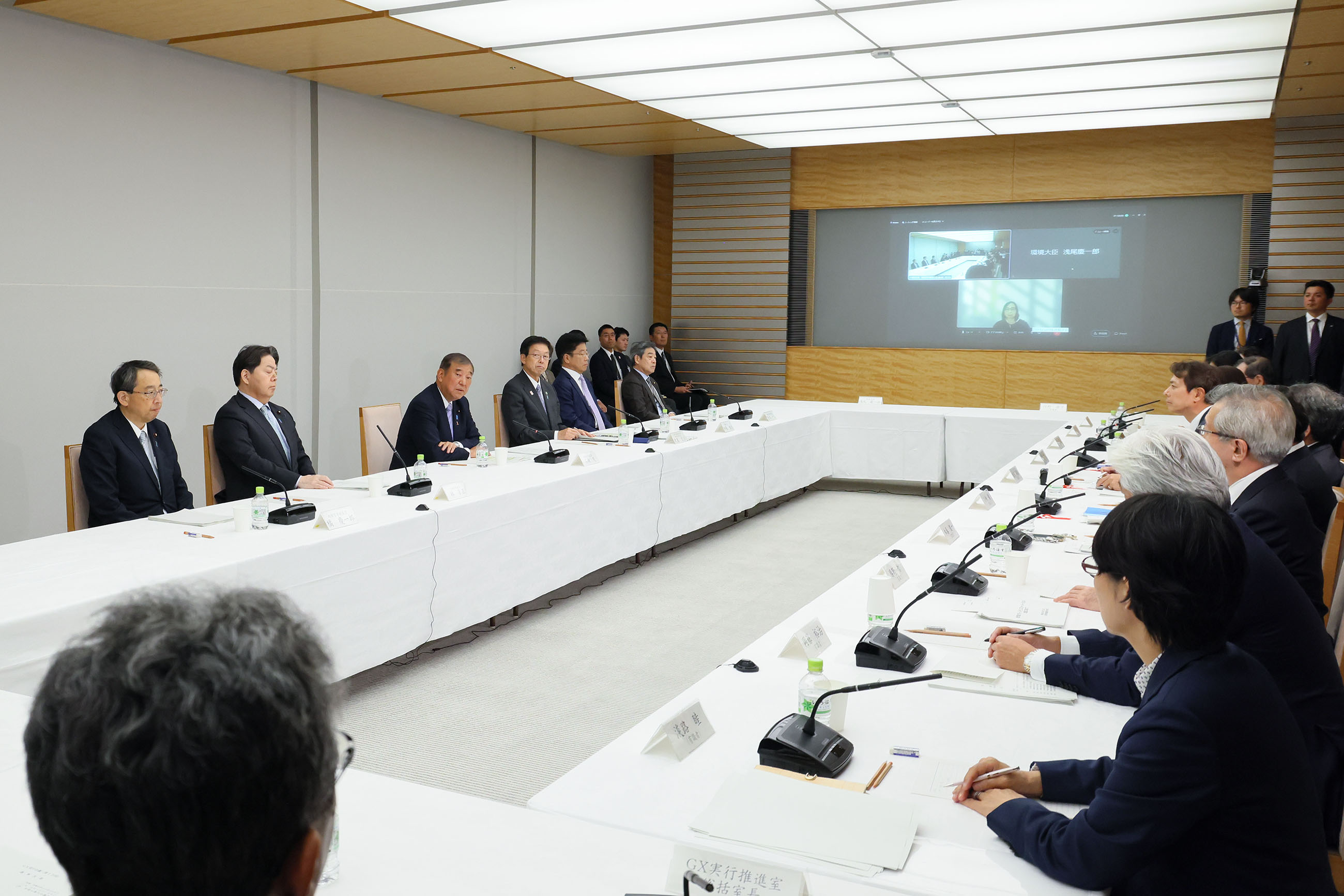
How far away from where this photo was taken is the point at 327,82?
660cm

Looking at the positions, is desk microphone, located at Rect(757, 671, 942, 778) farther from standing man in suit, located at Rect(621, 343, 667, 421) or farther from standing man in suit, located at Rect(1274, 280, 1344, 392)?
standing man in suit, located at Rect(1274, 280, 1344, 392)

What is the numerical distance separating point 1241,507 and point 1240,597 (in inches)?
53.6

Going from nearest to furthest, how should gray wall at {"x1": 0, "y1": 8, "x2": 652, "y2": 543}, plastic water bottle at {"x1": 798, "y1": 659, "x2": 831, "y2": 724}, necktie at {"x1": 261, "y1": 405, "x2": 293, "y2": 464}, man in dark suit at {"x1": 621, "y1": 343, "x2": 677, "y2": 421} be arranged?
1. plastic water bottle at {"x1": 798, "y1": 659, "x2": 831, "y2": 724}
2. necktie at {"x1": 261, "y1": 405, "x2": 293, "y2": 464}
3. gray wall at {"x1": 0, "y1": 8, "x2": 652, "y2": 543}
4. man in dark suit at {"x1": 621, "y1": 343, "x2": 677, "y2": 421}

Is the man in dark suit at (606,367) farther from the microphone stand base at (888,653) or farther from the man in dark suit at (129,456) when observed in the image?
the microphone stand base at (888,653)

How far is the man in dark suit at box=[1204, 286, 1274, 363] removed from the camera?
829cm

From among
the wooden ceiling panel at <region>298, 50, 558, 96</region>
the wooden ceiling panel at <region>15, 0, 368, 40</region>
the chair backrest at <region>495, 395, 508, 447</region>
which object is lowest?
the chair backrest at <region>495, 395, 508, 447</region>

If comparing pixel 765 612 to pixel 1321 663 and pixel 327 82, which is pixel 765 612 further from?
pixel 327 82

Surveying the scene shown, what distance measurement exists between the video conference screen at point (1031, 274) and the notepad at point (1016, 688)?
25.9 ft

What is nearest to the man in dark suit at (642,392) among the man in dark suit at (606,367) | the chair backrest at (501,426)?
the man in dark suit at (606,367)

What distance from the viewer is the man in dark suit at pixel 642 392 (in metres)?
7.78

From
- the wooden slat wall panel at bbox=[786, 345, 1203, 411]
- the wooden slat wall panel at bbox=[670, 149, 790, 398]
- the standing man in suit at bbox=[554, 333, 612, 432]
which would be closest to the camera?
the standing man in suit at bbox=[554, 333, 612, 432]

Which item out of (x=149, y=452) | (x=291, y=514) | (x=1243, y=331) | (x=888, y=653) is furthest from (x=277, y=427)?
(x=1243, y=331)

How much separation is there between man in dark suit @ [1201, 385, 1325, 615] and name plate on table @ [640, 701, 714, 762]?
5.12ft

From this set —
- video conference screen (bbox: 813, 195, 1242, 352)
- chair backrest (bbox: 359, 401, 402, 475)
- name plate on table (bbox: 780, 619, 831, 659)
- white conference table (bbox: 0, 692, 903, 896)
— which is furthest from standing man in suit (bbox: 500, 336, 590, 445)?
video conference screen (bbox: 813, 195, 1242, 352)
